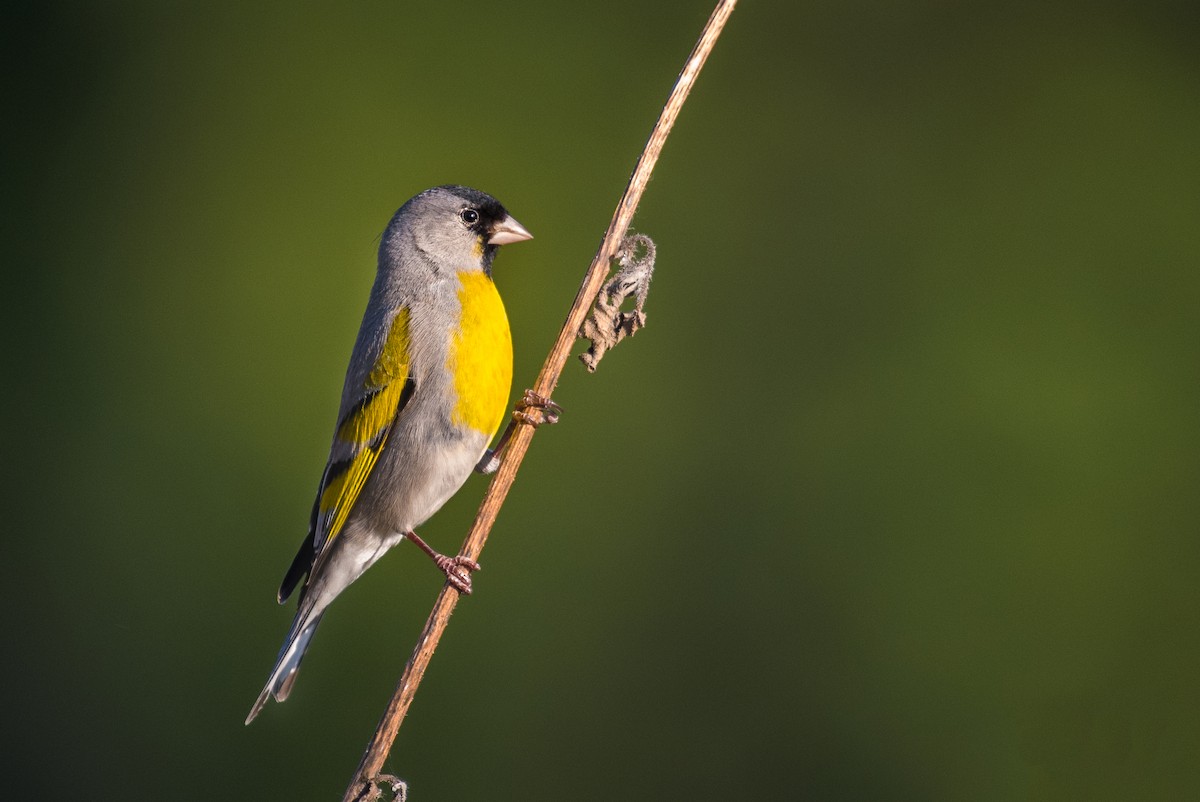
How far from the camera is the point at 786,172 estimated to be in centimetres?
466

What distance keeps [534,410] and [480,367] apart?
0.19m

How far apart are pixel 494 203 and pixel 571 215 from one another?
1.13 meters

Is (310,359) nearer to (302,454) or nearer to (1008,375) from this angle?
(302,454)

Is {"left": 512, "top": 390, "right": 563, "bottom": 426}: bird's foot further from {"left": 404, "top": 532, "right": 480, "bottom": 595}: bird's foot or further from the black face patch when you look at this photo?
the black face patch

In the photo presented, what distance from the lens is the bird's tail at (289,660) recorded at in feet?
8.96

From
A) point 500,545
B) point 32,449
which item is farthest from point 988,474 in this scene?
point 32,449

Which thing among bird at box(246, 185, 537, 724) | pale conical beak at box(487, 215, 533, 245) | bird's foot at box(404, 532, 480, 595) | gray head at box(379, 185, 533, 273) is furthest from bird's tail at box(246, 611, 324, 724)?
pale conical beak at box(487, 215, 533, 245)

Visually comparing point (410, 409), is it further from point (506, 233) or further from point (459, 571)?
point (506, 233)

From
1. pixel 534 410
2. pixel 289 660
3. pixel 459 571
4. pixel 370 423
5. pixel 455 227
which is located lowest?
pixel 289 660

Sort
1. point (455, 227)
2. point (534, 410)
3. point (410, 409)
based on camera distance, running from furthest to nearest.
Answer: point (455, 227)
point (410, 409)
point (534, 410)

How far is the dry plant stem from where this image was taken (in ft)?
7.11

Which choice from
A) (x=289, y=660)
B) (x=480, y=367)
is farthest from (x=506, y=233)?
(x=289, y=660)

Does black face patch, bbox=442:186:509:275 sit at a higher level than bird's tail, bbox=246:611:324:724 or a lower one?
higher

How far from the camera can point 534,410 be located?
9.08ft
